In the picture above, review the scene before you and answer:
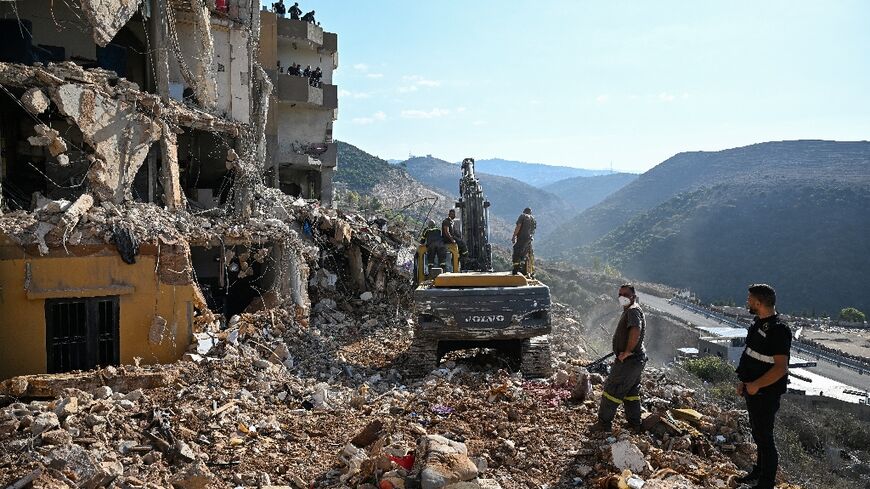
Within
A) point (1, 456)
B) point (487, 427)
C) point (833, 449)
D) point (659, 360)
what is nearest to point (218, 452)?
point (1, 456)

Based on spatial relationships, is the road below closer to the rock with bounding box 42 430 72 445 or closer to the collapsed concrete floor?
the collapsed concrete floor

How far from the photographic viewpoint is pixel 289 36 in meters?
23.7

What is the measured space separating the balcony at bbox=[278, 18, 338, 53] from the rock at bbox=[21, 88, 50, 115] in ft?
50.7

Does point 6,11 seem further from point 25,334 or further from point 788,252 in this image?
point 788,252

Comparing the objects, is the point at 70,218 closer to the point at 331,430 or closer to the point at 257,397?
the point at 257,397

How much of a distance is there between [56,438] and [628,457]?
5.11m

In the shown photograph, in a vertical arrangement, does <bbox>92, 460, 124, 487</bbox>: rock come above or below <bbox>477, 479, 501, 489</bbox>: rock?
below

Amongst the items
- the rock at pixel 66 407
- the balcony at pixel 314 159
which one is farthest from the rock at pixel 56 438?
the balcony at pixel 314 159

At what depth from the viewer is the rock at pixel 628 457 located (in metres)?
5.16

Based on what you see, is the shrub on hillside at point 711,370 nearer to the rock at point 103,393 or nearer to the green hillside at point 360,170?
the rock at point 103,393

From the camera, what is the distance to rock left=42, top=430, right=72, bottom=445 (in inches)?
215

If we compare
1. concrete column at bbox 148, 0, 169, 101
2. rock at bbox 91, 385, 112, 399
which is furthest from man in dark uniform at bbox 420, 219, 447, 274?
concrete column at bbox 148, 0, 169, 101

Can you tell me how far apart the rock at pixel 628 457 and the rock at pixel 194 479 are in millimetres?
3454

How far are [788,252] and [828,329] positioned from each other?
1458 inches
